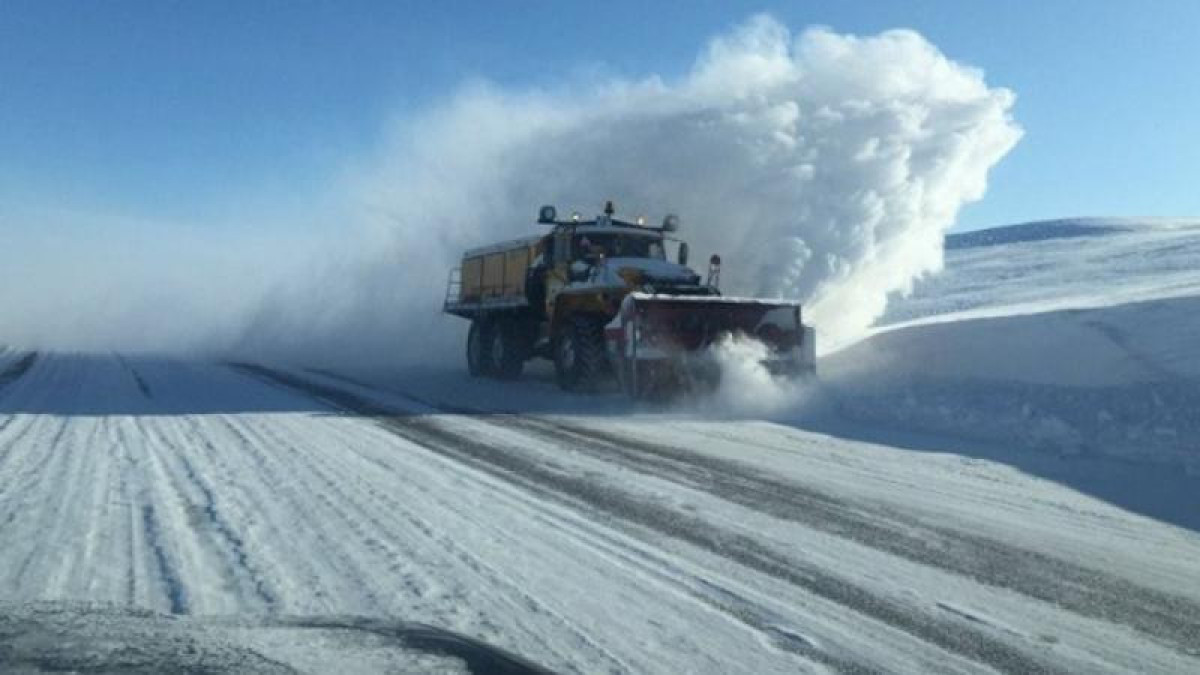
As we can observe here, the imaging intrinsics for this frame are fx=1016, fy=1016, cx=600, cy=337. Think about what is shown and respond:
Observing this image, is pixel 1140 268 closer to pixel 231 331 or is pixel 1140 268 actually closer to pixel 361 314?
pixel 361 314

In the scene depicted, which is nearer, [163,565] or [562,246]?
[163,565]

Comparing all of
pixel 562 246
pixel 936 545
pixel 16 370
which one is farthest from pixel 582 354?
pixel 16 370

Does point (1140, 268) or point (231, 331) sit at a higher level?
point (1140, 268)

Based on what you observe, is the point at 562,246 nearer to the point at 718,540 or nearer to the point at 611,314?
the point at 611,314

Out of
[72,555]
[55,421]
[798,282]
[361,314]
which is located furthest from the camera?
[361,314]

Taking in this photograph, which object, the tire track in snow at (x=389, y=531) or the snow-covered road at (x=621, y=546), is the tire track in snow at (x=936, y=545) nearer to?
the snow-covered road at (x=621, y=546)

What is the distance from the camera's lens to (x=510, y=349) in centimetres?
1798

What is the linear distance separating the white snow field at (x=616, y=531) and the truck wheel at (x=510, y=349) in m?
4.85

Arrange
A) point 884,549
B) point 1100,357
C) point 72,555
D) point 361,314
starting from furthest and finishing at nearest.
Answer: point 361,314
point 1100,357
point 884,549
point 72,555

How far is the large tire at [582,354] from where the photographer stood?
1457 centimetres

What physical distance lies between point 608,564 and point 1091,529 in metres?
3.31

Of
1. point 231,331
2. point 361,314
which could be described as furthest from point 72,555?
point 231,331

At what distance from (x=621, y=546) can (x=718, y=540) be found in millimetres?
565

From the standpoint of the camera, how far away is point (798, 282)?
1917cm
